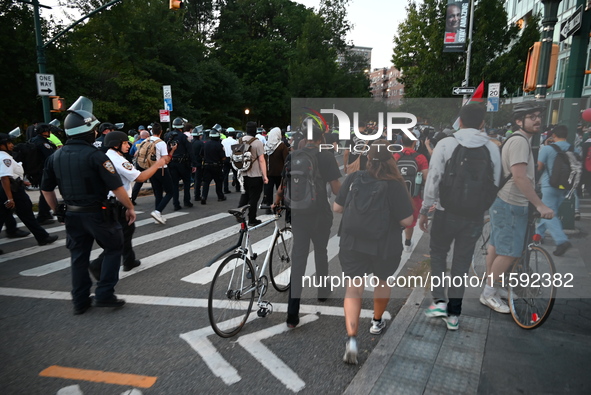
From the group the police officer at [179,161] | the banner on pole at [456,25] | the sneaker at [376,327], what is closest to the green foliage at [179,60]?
the police officer at [179,161]

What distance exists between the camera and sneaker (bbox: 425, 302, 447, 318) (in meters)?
3.97

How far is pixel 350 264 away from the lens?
334 centimetres

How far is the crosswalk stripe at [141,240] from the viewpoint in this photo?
18.4ft

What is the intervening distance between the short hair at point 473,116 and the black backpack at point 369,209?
1145 mm

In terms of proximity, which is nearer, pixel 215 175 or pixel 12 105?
pixel 215 175

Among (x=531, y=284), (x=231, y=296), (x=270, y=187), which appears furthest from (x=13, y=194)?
(x=531, y=284)

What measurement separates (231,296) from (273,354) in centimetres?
66

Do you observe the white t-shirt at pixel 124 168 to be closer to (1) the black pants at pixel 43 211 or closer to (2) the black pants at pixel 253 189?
(2) the black pants at pixel 253 189

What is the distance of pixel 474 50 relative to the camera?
94.3 feet

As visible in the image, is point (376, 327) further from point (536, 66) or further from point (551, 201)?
point (536, 66)

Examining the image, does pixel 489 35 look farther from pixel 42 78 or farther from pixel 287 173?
pixel 287 173

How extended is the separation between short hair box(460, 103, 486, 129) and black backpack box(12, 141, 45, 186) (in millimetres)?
8293

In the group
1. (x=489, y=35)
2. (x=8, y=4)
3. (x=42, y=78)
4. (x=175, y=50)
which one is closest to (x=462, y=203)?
(x=42, y=78)

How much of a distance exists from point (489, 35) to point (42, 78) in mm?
28533
